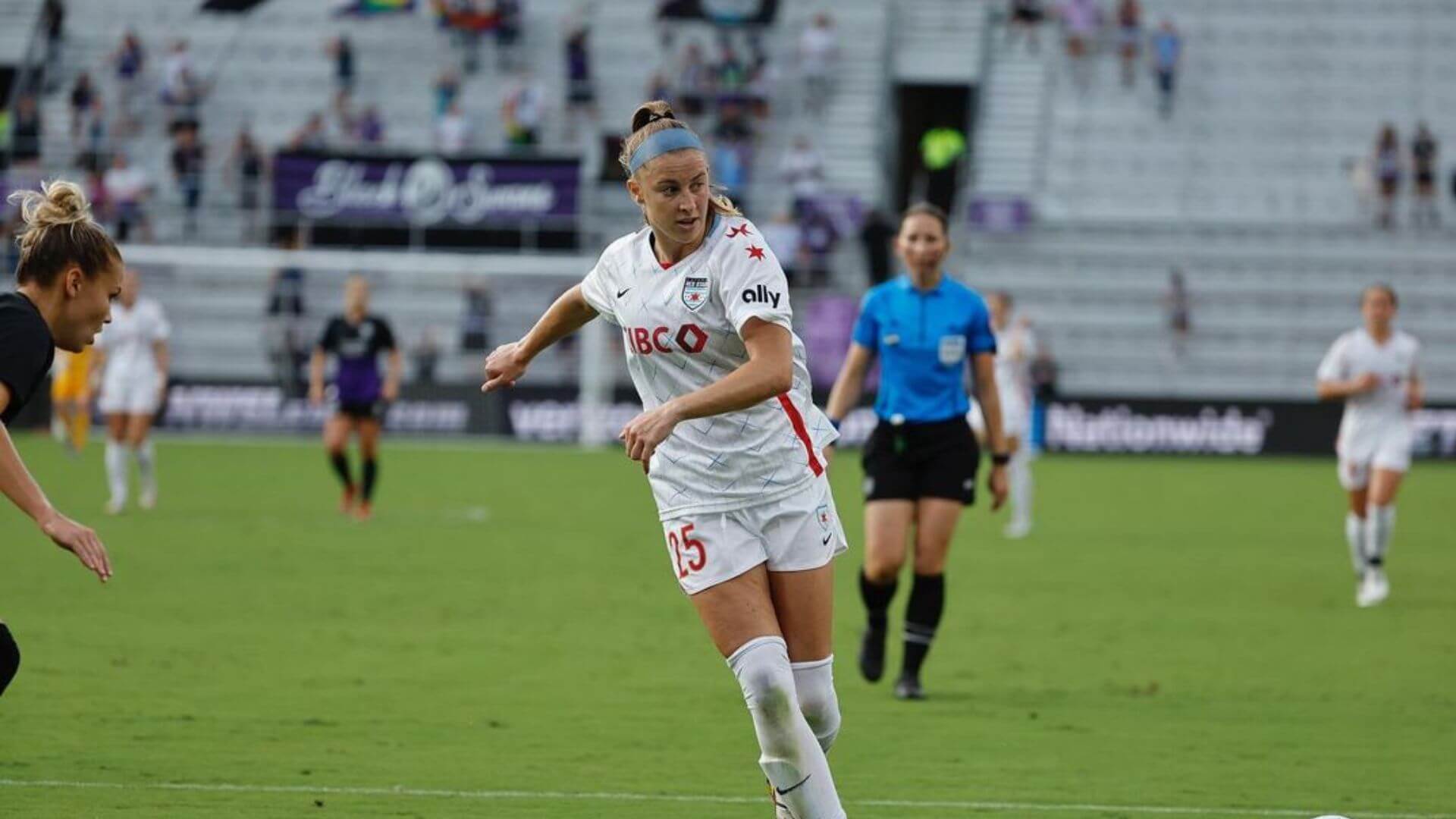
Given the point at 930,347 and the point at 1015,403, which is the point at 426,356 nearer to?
the point at 1015,403

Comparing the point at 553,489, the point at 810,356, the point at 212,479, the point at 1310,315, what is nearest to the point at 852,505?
the point at 553,489

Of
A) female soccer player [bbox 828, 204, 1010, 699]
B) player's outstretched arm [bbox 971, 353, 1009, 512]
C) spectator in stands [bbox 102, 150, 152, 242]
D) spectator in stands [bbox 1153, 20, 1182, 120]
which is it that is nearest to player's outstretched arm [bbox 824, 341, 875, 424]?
female soccer player [bbox 828, 204, 1010, 699]

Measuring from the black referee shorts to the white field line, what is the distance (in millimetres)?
2664

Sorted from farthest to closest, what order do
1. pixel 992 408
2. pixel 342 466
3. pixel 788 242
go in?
pixel 788 242, pixel 342 466, pixel 992 408

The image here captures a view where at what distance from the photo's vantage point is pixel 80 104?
3869 cm

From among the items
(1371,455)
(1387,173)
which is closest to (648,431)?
(1371,455)

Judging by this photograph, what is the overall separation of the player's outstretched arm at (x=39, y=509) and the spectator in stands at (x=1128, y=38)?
35.9 meters

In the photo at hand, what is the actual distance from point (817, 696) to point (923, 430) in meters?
4.08

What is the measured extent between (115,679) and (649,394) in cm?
525

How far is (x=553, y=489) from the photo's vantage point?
24531 millimetres

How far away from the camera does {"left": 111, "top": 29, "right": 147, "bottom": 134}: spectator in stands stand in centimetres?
3966

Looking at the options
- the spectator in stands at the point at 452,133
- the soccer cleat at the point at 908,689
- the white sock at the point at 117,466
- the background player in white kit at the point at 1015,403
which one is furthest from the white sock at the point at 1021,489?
the spectator in stands at the point at 452,133

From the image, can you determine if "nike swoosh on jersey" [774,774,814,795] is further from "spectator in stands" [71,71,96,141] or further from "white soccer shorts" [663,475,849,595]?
"spectator in stands" [71,71,96,141]

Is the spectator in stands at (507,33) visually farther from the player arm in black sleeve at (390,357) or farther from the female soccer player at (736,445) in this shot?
the female soccer player at (736,445)
